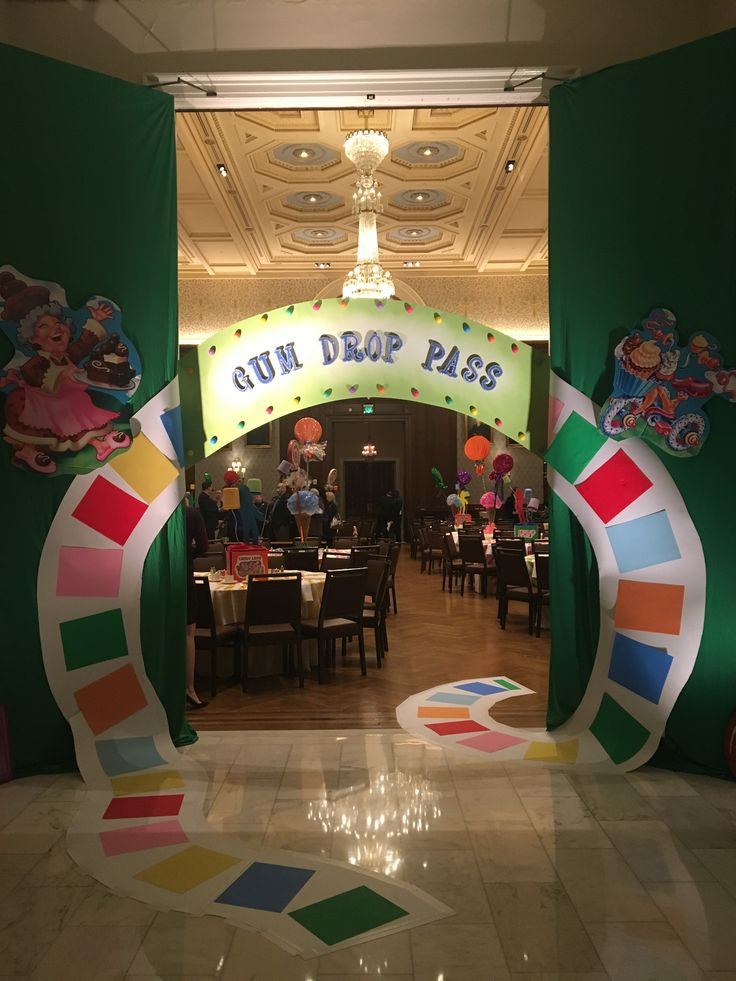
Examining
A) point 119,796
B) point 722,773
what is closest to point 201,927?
point 119,796

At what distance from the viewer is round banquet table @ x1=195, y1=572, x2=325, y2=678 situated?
5695 millimetres

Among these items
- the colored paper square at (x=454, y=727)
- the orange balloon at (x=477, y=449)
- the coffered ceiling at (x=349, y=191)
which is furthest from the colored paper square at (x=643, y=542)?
the orange balloon at (x=477, y=449)

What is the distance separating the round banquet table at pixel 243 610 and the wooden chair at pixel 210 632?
0.08 m

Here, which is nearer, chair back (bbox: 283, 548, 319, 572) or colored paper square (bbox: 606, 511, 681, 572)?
colored paper square (bbox: 606, 511, 681, 572)

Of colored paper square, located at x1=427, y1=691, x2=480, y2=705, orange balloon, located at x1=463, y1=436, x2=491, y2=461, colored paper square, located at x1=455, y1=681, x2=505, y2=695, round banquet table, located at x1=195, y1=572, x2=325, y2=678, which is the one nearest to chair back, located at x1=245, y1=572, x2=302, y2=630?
round banquet table, located at x1=195, y1=572, x2=325, y2=678

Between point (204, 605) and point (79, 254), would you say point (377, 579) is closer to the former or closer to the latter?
point (204, 605)

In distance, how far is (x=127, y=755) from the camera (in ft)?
13.2

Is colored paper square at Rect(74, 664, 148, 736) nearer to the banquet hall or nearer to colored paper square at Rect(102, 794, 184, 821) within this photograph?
the banquet hall

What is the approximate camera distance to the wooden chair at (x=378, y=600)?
651 centimetres

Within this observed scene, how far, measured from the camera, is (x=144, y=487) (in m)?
4.20

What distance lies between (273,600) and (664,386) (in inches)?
115

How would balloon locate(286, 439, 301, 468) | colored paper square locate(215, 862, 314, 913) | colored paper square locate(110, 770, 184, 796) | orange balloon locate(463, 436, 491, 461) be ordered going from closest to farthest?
colored paper square locate(215, 862, 314, 913) → colored paper square locate(110, 770, 184, 796) → balloon locate(286, 439, 301, 468) → orange balloon locate(463, 436, 491, 461)

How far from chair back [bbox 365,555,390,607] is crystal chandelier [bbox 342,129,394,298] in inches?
108

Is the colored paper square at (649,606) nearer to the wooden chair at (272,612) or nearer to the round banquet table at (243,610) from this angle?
the wooden chair at (272,612)
